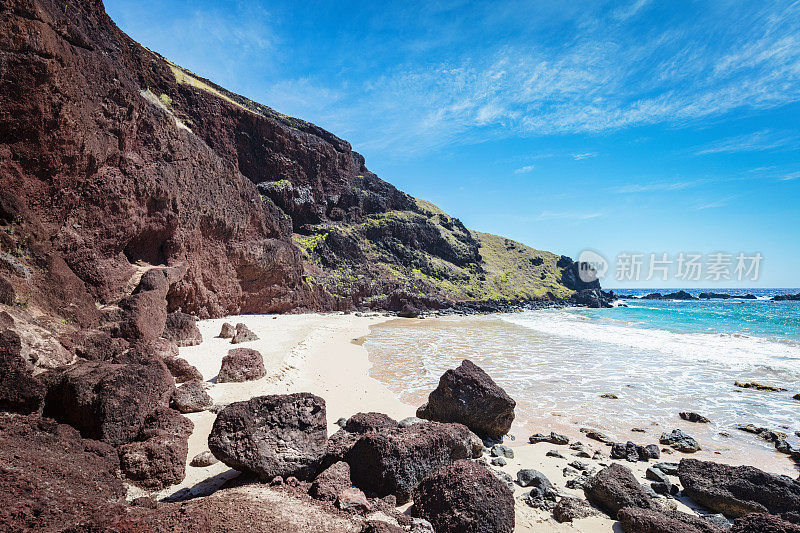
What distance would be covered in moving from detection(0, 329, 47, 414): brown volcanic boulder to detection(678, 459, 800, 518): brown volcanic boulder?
923cm

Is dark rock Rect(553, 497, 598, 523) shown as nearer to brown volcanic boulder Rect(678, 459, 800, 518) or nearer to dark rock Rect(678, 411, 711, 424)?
brown volcanic boulder Rect(678, 459, 800, 518)

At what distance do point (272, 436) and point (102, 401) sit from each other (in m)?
2.35

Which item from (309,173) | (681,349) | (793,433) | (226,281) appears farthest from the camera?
(309,173)

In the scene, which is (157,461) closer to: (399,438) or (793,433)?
(399,438)

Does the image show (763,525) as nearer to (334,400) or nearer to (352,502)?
(352,502)

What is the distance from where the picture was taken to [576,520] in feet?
14.9

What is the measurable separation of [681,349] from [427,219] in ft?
167

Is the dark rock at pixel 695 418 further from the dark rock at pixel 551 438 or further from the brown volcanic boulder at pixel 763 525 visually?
the brown volcanic boulder at pixel 763 525

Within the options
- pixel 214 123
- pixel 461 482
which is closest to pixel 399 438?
pixel 461 482

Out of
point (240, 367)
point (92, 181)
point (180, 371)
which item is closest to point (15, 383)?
point (180, 371)

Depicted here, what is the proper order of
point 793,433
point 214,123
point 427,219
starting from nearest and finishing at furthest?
point 793,433 → point 214,123 → point 427,219

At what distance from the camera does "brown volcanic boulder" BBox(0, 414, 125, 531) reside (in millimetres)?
2686

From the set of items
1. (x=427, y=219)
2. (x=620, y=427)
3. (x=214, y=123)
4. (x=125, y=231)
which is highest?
(x=214, y=123)

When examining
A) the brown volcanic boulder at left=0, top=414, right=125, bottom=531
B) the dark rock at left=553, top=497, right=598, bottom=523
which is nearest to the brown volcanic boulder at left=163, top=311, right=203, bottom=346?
the brown volcanic boulder at left=0, top=414, right=125, bottom=531
